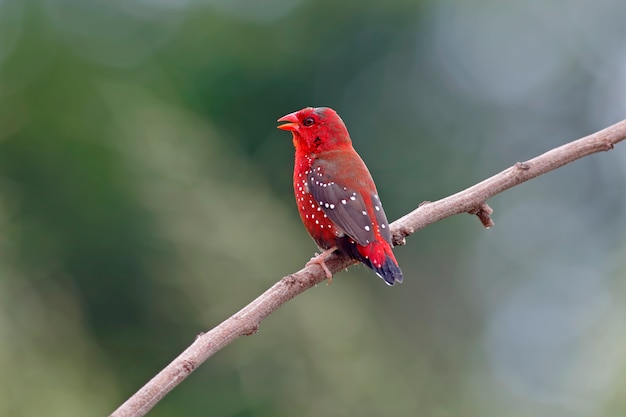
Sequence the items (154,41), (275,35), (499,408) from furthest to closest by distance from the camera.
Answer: (275,35)
(154,41)
(499,408)

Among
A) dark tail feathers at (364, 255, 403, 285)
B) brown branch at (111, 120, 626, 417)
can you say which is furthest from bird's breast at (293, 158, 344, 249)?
dark tail feathers at (364, 255, 403, 285)

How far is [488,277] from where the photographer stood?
11.0 metres

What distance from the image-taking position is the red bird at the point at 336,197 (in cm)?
342

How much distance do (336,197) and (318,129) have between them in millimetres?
394

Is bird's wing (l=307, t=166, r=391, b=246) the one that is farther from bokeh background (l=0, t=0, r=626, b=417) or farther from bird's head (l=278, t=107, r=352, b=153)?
bokeh background (l=0, t=0, r=626, b=417)

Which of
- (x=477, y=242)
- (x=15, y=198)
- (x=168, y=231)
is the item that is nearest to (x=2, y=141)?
(x=15, y=198)

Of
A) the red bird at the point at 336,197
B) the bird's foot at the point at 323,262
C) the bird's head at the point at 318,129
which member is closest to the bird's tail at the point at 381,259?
the red bird at the point at 336,197

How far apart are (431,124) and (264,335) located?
3937mm

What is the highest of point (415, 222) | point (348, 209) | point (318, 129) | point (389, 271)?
point (318, 129)

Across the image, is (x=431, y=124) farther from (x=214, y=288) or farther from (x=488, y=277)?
(x=214, y=288)

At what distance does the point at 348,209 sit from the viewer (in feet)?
11.7

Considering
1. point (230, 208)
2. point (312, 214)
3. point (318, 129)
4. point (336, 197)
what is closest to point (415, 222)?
point (336, 197)

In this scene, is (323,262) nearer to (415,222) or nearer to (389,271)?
(389,271)

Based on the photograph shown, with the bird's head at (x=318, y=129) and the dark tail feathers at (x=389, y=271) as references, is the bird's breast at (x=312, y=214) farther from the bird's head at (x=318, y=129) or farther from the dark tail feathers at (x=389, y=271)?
the dark tail feathers at (x=389, y=271)
